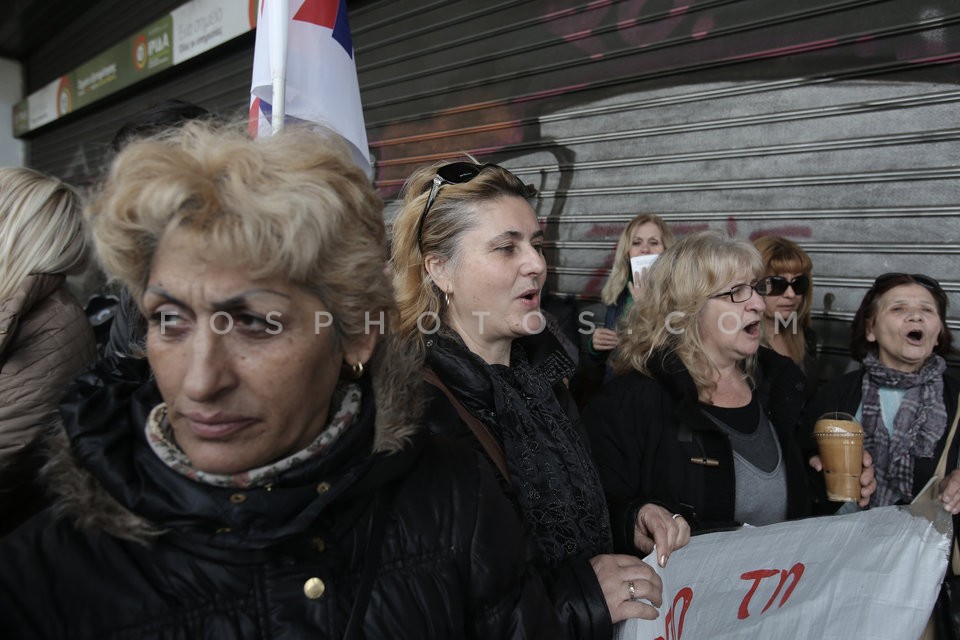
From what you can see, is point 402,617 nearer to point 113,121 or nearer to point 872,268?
point 872,268

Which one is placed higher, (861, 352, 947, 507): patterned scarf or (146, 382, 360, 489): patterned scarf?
(146, 382, 360, 489): patterned scarf

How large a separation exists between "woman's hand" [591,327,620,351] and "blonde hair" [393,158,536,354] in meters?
2.21

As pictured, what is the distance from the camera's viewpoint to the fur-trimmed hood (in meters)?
1.15

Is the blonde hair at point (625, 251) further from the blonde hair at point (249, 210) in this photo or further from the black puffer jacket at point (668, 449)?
the blonde hair at point (249, 210)

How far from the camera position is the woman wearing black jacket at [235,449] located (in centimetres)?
114

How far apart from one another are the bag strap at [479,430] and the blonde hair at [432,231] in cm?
31

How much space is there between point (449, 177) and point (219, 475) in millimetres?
1363

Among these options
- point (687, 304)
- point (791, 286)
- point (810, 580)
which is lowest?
point (810, 580)

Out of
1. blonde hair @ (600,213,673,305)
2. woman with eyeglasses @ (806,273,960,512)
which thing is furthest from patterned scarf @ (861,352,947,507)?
blonde hair @ (600,213,673,305)

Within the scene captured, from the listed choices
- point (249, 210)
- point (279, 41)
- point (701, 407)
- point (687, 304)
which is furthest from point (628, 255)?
point (249, 210)

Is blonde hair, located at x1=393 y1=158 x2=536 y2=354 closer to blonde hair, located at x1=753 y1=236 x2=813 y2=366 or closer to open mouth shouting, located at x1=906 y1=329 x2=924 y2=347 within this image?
open mouth shouting, located at x1=906 y1=329 x2=924 y2=347

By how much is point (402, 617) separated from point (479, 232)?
49.8 inches

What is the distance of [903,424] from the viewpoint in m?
3.12

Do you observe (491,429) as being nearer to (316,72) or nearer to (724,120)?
(316,72)
